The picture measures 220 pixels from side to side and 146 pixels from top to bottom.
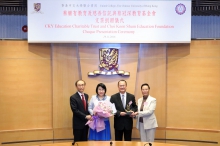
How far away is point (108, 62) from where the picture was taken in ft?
19.6

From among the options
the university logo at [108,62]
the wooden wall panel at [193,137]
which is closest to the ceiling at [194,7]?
the university logo at [108,62]

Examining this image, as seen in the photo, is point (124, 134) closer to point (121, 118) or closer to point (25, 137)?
point (121, 118)

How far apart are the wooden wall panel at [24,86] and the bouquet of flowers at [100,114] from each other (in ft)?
4.81

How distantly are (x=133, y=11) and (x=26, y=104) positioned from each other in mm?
2650

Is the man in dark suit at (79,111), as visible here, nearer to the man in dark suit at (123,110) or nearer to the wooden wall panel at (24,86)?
the man in dark suit at (123,110)

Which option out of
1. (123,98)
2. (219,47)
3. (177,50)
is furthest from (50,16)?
(219,47)

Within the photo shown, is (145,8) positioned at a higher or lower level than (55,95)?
higher

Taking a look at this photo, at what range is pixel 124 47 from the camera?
19.9 feet

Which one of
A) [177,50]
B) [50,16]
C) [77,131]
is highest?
[50,16]

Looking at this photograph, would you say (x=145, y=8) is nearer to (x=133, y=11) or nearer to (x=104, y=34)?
(x=133, y=11)

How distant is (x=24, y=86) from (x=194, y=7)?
3.62 meters

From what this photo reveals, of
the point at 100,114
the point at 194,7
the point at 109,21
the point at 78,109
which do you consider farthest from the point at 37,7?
the point at 194,7

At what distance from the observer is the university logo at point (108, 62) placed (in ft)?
19.6

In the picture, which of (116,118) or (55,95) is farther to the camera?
(55,95)
